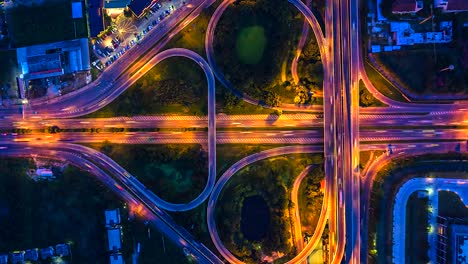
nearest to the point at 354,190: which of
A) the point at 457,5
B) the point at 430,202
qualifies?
the point at 430,202

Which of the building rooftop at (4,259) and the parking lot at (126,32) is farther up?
the parking lot at (126,32)

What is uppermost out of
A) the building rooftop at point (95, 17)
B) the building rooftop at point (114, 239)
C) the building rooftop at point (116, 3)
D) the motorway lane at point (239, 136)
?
the building rooftop at point (116, 3)

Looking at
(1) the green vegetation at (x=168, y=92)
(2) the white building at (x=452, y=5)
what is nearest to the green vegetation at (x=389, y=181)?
(2) the white building at (x=452, y=5)

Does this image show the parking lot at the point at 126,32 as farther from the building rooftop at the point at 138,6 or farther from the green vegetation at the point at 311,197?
the green vegetation at the point at 311,197

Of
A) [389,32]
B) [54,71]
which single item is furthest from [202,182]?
[389,32]

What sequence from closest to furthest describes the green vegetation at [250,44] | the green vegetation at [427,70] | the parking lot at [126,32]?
the green vegetation at [427,70] < the green vegetation at [250,44] < the parking lot at [126,32]

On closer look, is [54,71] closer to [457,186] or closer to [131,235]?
[131,235]

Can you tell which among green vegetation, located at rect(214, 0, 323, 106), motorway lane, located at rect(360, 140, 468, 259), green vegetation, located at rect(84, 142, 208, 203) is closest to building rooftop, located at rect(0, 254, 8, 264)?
green vegetation, located at rect(84, 142, 208, 203)

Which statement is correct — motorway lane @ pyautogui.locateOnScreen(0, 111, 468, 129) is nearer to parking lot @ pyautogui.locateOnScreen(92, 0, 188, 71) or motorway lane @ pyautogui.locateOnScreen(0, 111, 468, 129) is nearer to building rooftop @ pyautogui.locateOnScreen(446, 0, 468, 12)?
parking lot @ pyautogui.locateOnScreen(92, 0, 188, 71)
